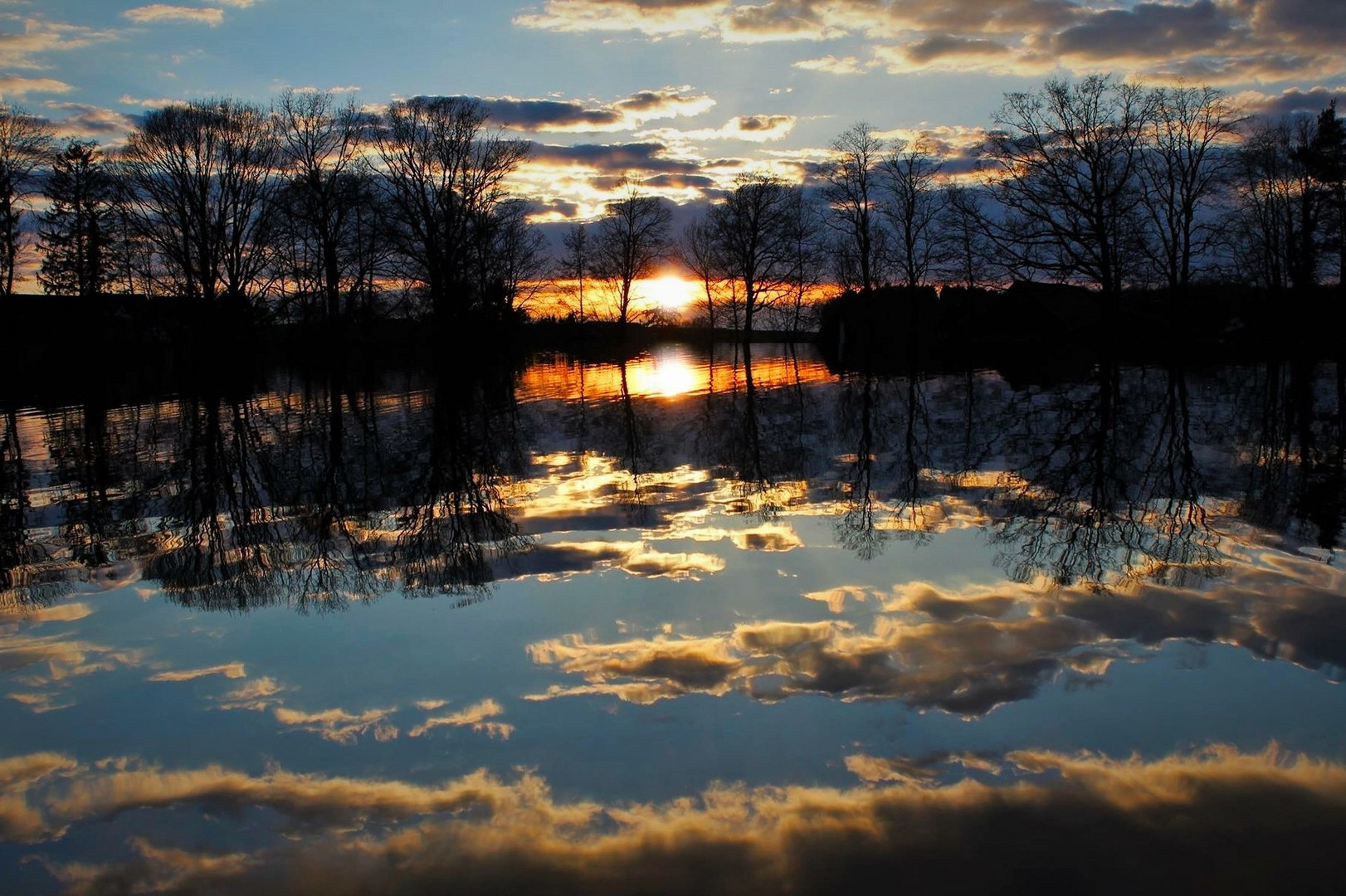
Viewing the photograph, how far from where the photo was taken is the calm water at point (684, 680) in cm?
288

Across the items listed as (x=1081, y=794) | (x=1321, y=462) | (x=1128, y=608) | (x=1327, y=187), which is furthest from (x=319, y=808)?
→ (x=1327, y=187)

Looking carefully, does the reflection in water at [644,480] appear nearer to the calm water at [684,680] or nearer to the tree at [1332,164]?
the calm water at [684,680]

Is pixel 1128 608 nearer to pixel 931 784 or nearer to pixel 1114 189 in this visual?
pixel 931 784

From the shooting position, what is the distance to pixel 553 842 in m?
2.93

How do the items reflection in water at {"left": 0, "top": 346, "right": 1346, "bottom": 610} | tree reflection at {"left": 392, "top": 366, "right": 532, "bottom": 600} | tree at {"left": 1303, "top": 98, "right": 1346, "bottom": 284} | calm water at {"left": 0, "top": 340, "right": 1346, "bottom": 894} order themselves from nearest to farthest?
1. calm water at {"left": 0, "top": 340, "right": 1346, "bottom": 894}
2. tree reflection at {"left": 392, "top": 366, "right": 532, "bottom": 600}
3. reflection in water at {"left": 0, "top": 346, "right": 1346, "bottom": 610}
4. tree at {"left": 1303, "top": 98, "right": 1346, "bottom": 284}

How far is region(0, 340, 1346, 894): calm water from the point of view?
2.88m

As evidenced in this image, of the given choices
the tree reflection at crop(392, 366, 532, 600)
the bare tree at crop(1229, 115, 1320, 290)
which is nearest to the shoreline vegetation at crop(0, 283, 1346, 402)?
the bare tree at crop(1229, 115, 1320, 290)

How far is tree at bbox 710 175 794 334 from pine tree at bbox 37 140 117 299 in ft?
127

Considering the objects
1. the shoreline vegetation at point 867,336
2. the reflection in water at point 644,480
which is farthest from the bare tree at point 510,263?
the reflection in water at point 644,480

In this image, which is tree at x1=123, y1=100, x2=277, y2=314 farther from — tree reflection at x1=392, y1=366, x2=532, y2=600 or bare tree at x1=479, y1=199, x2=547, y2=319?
tree reflection at x1=392, y1=366, x2=532, y2=600

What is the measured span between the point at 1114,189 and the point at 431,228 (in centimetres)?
3278

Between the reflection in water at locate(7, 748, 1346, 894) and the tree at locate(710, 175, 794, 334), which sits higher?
the tree at locate(710, 175, 794, 334)

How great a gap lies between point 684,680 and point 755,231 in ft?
198

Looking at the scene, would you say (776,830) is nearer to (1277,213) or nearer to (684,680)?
(684,680)
